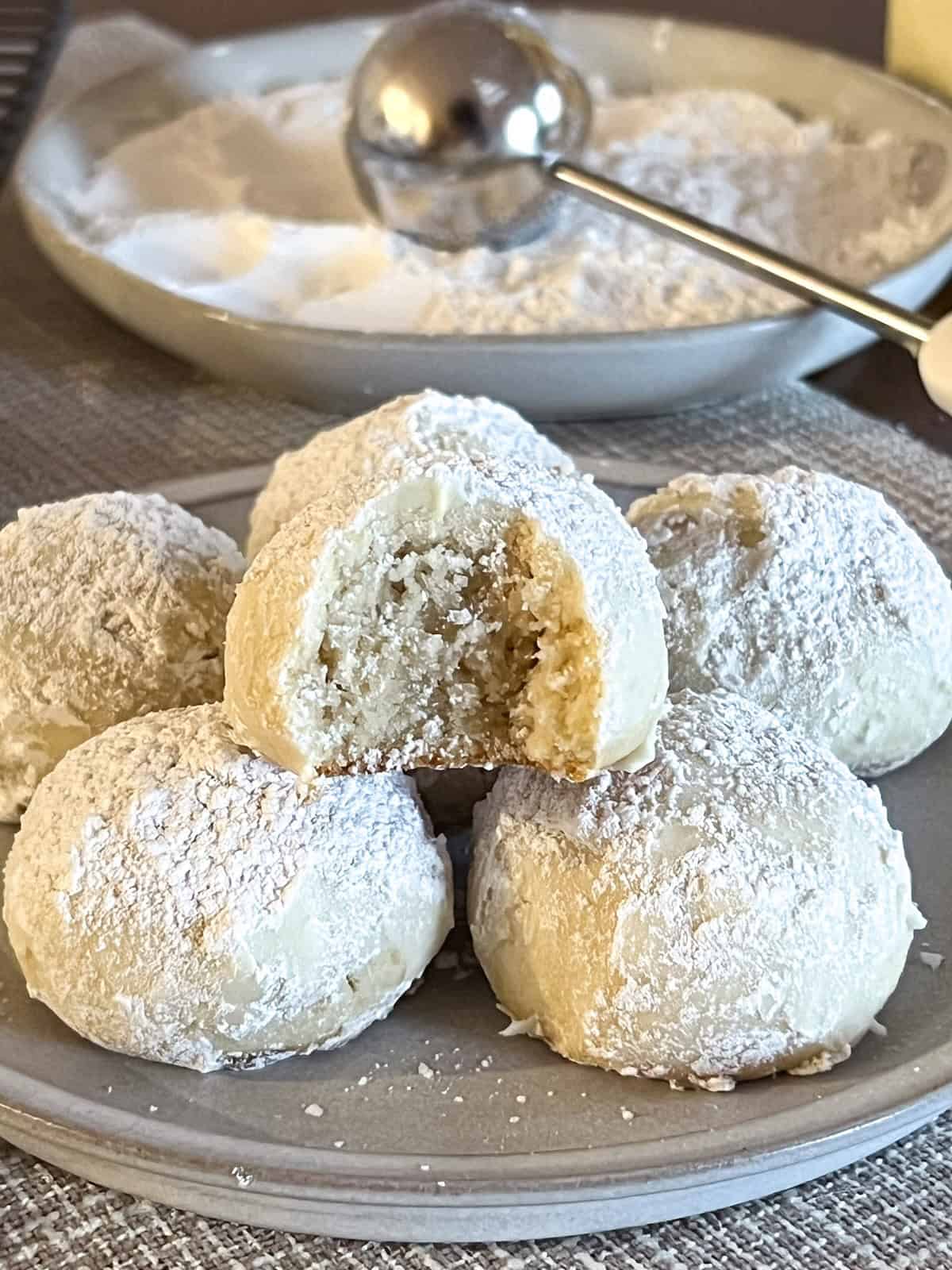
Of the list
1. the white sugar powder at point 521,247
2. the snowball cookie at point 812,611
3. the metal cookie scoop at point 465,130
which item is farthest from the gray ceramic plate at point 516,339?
the snowball cookie at point 812,611

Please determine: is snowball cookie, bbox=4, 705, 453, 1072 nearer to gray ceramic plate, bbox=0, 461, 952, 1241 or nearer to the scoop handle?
gray ceramic plate, bbox=0, 461, 952, 1241

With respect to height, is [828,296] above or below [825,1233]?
above

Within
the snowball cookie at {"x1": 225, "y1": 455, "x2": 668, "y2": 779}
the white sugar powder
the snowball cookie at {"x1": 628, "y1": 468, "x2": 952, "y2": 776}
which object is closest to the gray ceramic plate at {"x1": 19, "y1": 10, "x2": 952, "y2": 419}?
the white sugar powder

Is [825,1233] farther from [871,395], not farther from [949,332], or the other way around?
[871,395]

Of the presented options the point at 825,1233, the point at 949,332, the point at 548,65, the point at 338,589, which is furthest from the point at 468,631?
the point at 548,65

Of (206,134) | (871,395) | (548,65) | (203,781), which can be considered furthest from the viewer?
(206,134)

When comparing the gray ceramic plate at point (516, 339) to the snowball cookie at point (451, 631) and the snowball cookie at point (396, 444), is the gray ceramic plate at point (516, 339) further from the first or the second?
the snowball cookie at point (451, 631)
